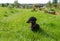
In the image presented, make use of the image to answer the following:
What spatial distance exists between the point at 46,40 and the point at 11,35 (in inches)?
53.1

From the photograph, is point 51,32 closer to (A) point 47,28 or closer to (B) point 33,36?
(A) point 47,28

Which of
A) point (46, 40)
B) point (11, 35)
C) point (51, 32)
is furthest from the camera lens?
point (51, 32)

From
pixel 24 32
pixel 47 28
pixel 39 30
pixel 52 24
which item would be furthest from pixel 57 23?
pixel 24 32

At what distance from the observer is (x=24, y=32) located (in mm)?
7281

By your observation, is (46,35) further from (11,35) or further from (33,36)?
(11,35)

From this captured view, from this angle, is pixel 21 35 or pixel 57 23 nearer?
pixel 21 35

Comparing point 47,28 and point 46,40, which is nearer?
point 46,40

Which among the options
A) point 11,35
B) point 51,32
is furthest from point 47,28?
point 11,35

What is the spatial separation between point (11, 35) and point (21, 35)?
38 cm

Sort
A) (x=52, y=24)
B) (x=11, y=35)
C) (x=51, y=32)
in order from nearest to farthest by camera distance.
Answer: (x=11, y=35)
(x=51, y=32)
(x=52, y=24)

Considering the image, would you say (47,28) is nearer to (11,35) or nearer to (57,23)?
(57,23)

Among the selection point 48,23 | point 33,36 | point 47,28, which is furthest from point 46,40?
point 48,23

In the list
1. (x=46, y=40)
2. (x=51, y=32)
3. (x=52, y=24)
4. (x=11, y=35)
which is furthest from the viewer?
(x=52, y=24)

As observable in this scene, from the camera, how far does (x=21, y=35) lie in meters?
7.02
